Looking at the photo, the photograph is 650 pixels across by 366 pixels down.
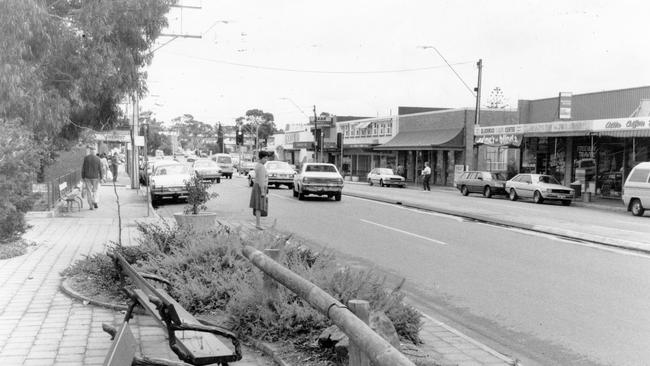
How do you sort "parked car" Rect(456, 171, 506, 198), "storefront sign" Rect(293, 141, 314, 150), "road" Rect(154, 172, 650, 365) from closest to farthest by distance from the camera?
"road" Rect(154, 172, 650, 365), "parked car" Rect(456, 171, 506, 198), "storefront sign" Rect(293, 141, 314, 150)

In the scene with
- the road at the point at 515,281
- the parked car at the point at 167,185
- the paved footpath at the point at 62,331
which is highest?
the parked car at the point at 167,185

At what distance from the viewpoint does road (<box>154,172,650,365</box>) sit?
6156 millimetres

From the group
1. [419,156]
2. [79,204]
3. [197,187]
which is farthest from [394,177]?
[197,187]

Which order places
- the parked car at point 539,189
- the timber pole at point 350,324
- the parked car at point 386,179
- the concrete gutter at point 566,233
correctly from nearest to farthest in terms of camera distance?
the timber pole at point 350,324 < the concrete gutter at point 566,233 < the parked car at point 539,189 < the parked car at point 386,179

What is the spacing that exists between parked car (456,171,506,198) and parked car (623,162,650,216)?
9.26 meters

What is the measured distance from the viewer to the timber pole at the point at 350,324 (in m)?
2.62

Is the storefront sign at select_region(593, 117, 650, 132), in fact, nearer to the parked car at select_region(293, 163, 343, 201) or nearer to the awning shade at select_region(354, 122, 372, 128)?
the parked car at select_region(293, 163, 343, 201)

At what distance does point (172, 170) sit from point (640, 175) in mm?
18416

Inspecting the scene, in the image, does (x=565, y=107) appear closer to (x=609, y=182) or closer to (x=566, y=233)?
(x=609, y=182)

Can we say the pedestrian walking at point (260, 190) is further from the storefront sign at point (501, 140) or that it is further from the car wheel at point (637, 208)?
the storefront sign at point (501, 140)

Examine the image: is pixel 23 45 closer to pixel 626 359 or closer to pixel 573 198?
pixel 626 359

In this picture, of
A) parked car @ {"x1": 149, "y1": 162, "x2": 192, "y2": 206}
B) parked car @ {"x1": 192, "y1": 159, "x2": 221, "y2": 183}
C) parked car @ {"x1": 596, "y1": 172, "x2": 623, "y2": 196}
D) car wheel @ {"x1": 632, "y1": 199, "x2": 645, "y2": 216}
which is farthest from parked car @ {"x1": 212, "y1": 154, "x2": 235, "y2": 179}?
car wheel @ {"x1": 632, "y1": 199, "x2": 645, "y2": 216}

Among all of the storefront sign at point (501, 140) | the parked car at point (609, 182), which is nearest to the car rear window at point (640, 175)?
the parked car at point (609, 182)

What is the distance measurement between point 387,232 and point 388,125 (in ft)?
136
